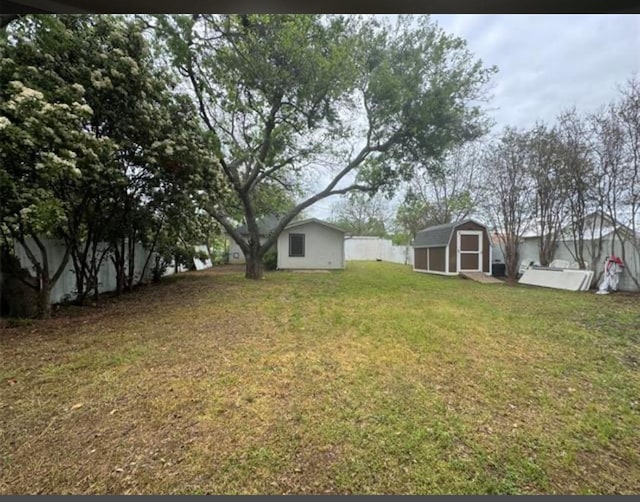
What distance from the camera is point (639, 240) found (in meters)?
7.28

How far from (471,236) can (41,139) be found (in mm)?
12396

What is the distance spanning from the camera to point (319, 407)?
230 centimetres

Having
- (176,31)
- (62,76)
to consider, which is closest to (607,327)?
(62,76)

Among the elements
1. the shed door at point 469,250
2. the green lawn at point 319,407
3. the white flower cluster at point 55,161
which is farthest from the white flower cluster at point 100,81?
the shed door at point 469,250

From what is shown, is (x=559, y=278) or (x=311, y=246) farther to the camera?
(x=311, y=246)

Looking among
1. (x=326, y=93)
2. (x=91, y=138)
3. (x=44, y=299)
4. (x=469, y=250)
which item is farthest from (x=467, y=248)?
(x=44, y=299)

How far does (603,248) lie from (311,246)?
10212 millimetres

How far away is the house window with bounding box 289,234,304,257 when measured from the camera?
14.2 meters

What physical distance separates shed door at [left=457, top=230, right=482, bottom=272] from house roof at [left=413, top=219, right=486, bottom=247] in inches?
14.2

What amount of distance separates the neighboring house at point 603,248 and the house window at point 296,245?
380 inches

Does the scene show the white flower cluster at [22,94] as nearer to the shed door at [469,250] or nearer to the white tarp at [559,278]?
the white tarp at [559,278]

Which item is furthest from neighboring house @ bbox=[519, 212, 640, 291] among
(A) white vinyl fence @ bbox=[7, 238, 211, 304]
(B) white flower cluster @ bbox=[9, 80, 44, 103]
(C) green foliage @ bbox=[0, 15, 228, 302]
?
(A) white vinyl fence @ bbox=[7, 238, 211, 304]

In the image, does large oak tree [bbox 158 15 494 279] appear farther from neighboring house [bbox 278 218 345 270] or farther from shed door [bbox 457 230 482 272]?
shed door [bbox 457 230 482 272]

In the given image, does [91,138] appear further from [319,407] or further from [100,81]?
[319,407]
